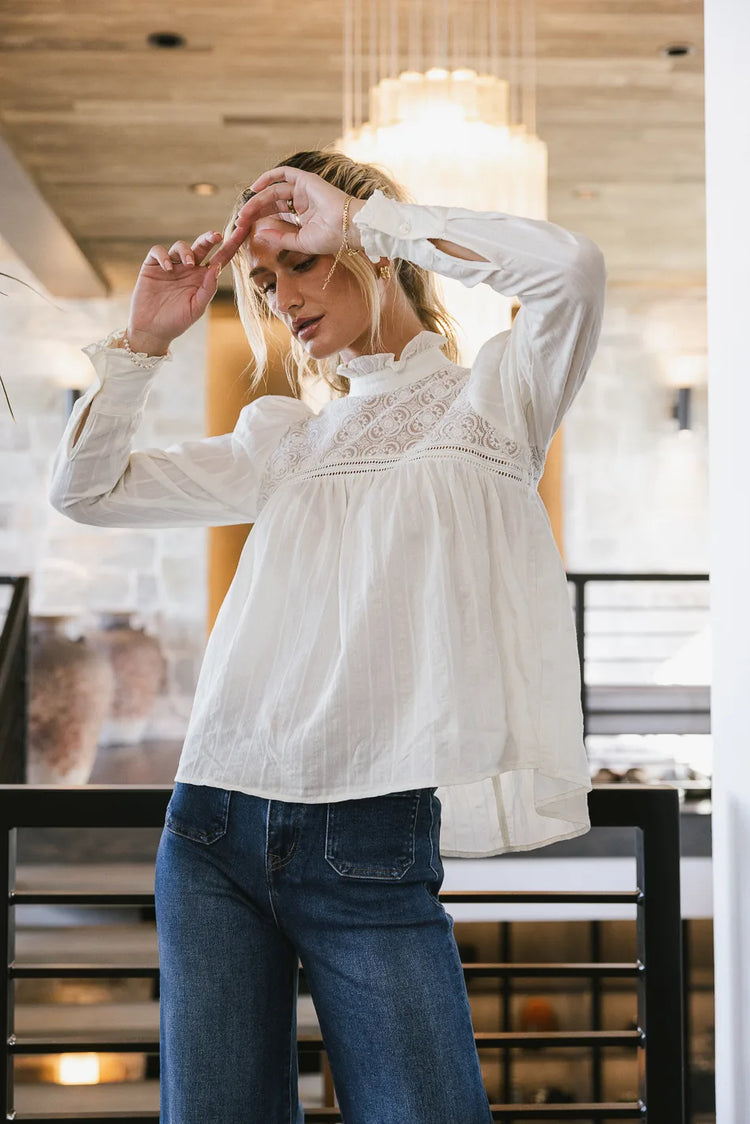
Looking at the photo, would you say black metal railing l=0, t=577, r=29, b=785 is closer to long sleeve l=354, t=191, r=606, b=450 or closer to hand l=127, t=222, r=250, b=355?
hand l=127, t=222, r=250, b=355

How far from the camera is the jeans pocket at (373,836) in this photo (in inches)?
41.6

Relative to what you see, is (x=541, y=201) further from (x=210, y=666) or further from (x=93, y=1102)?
(x=93, y=1102)

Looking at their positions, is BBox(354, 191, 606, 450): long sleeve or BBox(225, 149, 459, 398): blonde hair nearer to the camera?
BBox(354, 191, 606, 450): long sleeve

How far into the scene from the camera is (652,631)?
6.71m

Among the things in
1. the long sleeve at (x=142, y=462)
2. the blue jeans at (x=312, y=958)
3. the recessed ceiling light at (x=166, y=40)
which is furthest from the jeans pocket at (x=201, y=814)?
the recessed ceiling light at (x=166, y=40)

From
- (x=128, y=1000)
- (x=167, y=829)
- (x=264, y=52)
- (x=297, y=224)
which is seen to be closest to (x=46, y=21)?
(x=264, y=52)

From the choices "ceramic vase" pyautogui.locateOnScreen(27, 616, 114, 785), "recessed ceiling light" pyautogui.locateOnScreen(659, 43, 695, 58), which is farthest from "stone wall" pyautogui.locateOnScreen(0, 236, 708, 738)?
"recessed ceiling light" pyautogui.locateOnScreen(659, 43, 695, 58)

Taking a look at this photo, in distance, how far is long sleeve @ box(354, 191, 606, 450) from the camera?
1047 mm

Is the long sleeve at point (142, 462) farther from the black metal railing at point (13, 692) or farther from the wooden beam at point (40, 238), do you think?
the wooden beam at point (40, 238)

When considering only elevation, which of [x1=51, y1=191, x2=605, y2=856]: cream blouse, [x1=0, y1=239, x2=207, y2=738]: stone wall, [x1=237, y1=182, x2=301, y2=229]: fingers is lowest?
Answer: [x1=51, y1=191, x2=605, y2=856]: cream blouse

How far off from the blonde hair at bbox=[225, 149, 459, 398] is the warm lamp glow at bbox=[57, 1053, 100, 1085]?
4486mm

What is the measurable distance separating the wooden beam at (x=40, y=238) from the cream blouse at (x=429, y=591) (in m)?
3.79

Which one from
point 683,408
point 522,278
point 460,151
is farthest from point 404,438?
point 683,408

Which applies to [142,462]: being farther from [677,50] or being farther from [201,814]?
[677,50]
